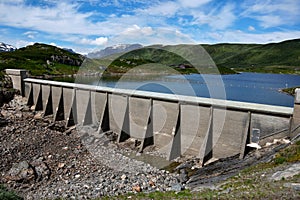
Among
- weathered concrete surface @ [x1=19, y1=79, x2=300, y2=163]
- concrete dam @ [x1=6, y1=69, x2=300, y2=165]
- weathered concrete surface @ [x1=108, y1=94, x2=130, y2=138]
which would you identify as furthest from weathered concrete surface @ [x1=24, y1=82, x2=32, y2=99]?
weathered concrete surface @ [x1=108, y1=94, x2=130, y2=138]

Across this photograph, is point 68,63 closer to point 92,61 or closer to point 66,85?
point 92,61

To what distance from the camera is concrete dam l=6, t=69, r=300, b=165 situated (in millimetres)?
20078

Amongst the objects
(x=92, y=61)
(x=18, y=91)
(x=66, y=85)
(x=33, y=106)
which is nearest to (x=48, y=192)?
(x=66, y=85)

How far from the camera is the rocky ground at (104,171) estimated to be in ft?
41.8

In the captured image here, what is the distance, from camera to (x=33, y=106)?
133ft

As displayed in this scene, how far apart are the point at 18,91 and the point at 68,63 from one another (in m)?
72.4

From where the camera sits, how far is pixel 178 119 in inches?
976

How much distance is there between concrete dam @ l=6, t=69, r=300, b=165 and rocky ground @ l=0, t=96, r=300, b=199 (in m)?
1.12

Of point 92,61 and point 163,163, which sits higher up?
point 92,61

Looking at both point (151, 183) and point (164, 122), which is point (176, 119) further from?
point (151, 183)

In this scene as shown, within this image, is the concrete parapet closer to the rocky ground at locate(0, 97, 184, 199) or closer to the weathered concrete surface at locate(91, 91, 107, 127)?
the rocky ground at locate(0, 97, 184, 199)

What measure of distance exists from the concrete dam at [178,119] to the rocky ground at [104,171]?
112 centimetres

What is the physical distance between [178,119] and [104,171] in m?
7.97

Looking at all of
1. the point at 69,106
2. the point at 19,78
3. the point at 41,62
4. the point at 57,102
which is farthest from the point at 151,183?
the point at 41,62
